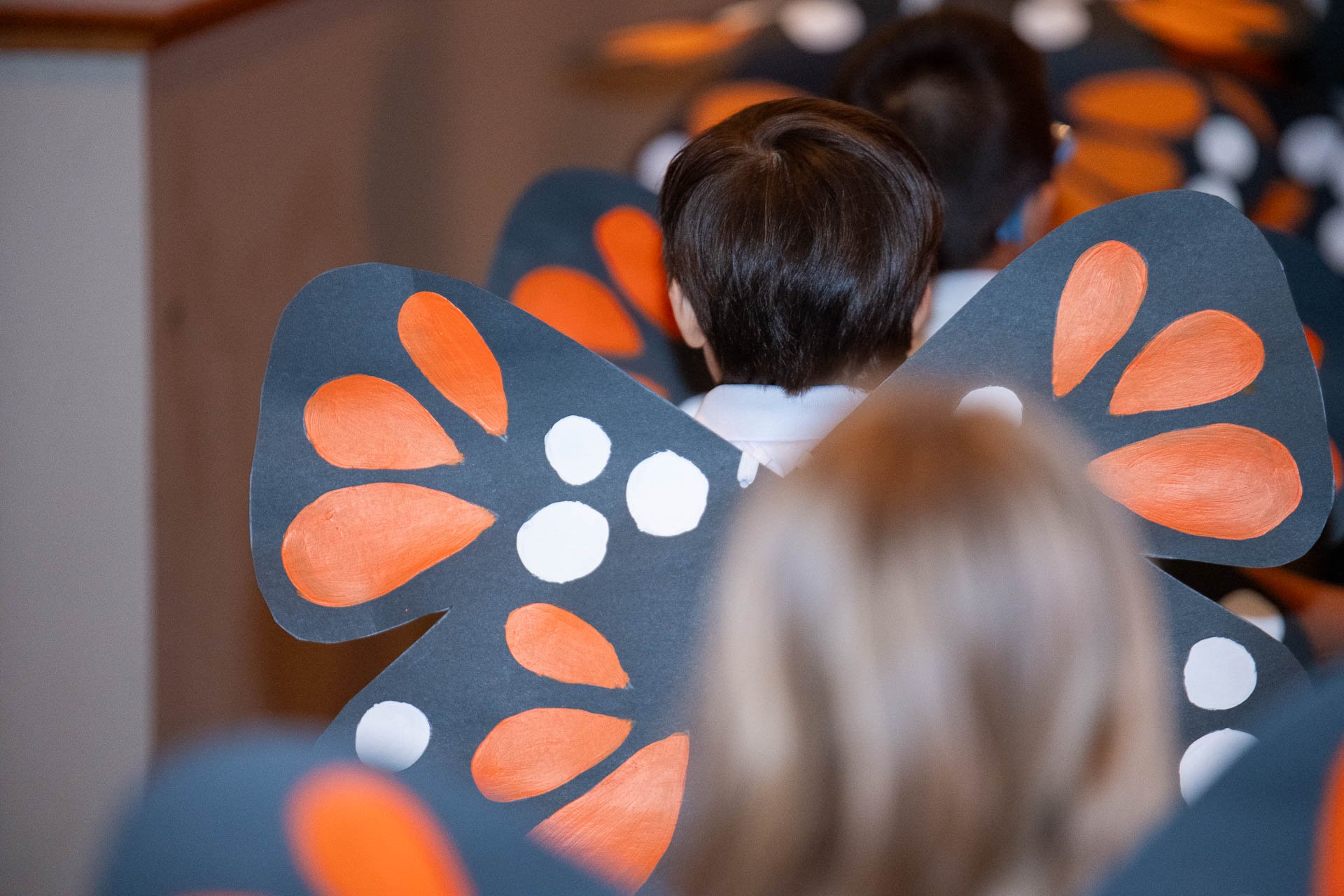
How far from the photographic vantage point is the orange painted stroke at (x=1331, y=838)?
1.14 ft

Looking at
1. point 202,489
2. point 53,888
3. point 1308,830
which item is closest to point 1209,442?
point 1308,830

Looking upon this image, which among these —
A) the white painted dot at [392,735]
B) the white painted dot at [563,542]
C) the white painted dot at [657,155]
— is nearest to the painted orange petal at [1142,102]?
the white painted dot at [657,155]

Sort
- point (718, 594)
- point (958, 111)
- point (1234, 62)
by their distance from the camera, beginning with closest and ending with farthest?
point (718, 594) → point (958, 111) → point (1234, 62)

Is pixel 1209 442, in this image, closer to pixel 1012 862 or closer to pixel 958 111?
pixel 1012 862

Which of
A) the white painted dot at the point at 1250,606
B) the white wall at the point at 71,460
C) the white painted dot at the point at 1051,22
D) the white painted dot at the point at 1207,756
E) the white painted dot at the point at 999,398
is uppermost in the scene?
the white painted dot at the point at 1051,22

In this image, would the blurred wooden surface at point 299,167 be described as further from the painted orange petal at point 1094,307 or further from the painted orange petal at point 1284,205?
the painted orange petal at point 1094,307

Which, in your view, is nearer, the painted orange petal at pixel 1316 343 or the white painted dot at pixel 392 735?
the white painted dot at pixel 392 735

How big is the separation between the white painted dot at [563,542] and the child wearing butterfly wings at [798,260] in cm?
9

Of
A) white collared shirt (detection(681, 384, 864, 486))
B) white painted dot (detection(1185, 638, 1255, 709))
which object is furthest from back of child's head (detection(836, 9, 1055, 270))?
white painted dot (detection(1185, 638, 1255, 709))

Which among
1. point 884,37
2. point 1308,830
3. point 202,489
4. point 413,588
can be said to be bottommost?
point 202,489

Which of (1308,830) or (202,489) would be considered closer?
(1308,830)

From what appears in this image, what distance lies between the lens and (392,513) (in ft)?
1.85

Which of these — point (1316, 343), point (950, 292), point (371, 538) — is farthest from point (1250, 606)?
point (371, 538)

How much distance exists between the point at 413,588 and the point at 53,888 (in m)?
1.09
